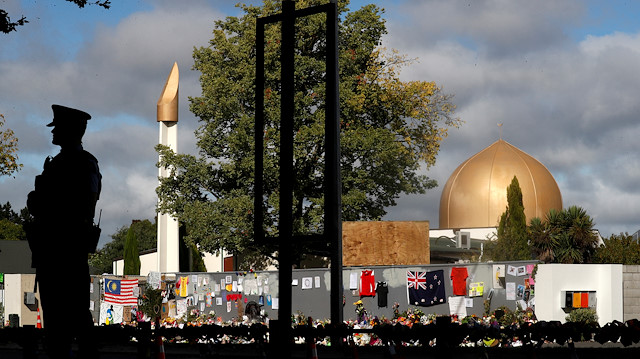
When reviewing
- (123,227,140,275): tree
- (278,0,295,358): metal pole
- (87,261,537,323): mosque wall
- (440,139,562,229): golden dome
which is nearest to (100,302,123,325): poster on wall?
(87,261,537,323): mosque wall

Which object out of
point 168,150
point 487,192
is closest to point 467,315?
point 168,150

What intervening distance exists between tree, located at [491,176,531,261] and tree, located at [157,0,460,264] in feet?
23.9

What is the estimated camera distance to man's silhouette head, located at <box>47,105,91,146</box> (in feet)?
21.0

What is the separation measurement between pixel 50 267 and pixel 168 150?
124 feet

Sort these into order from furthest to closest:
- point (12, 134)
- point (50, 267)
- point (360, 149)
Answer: point (12, 134) → point (360, 149) → point (50, 267)

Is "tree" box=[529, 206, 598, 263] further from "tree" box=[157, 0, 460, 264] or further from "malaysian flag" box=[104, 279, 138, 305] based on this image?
"malaysian flag" box=[104, 279, 138, 305]

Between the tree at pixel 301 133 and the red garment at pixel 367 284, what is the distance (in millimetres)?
13017

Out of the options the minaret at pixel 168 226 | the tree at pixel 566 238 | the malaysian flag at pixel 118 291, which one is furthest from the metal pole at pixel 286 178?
the minaret at pixel 168 226

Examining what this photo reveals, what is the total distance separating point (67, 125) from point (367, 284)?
20187 millimetres

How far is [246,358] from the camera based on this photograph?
39.8 feet

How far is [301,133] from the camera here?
39.3 metres

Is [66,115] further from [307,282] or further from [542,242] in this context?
[542,242]

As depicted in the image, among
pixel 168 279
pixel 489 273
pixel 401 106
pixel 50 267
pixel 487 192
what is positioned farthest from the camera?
pixel 487 192

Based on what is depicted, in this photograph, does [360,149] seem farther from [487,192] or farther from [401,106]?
[487,192]
